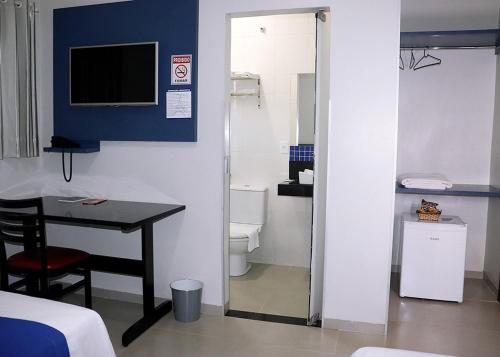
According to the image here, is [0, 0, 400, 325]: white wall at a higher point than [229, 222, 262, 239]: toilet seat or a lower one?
higher

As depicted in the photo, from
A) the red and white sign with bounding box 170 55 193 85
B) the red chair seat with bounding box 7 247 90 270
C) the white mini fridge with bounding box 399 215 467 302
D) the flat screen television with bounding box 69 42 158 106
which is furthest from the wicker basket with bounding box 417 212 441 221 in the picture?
the red chair seat with bounding box 7 247 90 270

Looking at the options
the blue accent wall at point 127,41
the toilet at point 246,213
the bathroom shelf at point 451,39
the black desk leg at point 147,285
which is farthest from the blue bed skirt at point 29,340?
the bathroom shelf at point 451,39

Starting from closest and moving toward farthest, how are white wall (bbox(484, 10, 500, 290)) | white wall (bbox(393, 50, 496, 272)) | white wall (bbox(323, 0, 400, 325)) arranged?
white wall (bbox(323, 0, 400, 325)) → white wall (bbox(484, 10, 500, 290)) → white wall (bbox(393, 50, 496, 272))

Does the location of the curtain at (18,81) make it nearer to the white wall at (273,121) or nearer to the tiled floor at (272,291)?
the white wall at (273,121)

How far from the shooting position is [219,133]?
3119mm

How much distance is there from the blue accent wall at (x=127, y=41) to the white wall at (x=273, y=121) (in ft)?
4.28

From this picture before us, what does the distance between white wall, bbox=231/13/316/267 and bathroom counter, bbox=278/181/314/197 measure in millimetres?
123

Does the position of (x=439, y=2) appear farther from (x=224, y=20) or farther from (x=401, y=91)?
(x=224, y=20)

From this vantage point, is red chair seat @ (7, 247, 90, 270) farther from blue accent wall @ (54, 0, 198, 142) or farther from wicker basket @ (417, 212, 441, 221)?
wicker basket @ (417, 212, 441, 221)

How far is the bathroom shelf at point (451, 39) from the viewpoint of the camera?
3402mm

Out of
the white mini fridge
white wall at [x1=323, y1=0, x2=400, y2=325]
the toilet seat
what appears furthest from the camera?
the toilet seat

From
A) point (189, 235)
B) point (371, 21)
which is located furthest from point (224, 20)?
point (189, 235)

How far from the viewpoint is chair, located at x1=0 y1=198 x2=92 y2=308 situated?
255 centimetres

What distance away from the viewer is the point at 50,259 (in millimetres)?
2799
